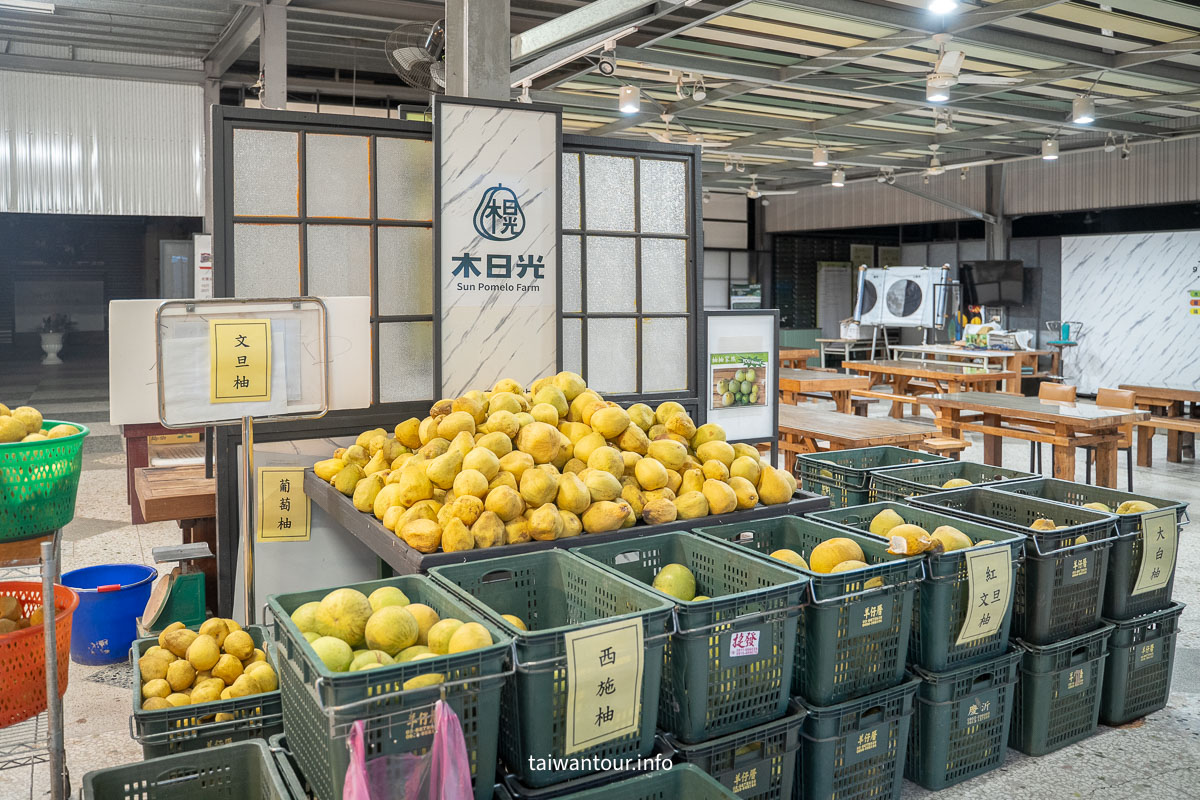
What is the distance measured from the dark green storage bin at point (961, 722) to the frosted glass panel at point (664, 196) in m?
2.57

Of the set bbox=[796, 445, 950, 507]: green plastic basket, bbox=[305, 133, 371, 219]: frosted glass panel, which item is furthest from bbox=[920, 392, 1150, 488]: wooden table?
bbox=[305, 133, 371, 219]: frosted glass panel

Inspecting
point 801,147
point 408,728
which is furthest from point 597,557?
point 801,147

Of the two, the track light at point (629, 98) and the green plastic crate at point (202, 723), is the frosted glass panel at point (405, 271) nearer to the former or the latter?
the green plastic crate at point (202, 723)

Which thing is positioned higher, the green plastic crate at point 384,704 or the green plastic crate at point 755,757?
the green plastic crate at point 384,704

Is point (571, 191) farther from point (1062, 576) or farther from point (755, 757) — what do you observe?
point (755, 757)

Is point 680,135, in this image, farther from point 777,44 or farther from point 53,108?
point 53,108

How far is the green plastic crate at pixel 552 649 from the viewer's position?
1.98 m

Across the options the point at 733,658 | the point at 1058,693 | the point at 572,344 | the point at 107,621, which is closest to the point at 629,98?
the point at 572,344

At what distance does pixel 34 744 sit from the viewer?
2.21m

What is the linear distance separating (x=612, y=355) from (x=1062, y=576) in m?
2.26

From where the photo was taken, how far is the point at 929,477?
4.07 m

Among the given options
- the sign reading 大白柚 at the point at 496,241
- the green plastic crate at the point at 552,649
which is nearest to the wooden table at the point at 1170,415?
the sign reading 大白柚 at the point at 496,241

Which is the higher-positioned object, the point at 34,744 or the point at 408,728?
the point at 408,728

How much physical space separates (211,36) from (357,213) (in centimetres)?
637
